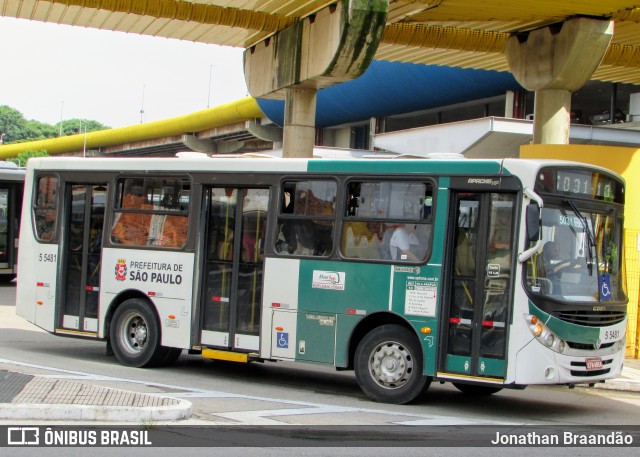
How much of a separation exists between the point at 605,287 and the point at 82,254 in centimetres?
779

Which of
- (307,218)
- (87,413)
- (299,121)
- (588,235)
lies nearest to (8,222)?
(299,121)

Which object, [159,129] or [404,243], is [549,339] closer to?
[404,243]

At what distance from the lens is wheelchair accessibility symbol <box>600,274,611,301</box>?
11000 mm

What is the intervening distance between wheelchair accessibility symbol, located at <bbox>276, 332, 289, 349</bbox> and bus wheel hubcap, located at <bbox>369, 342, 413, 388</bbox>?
125cm

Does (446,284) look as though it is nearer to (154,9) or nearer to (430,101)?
(154,9)

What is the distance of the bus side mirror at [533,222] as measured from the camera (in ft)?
33.8

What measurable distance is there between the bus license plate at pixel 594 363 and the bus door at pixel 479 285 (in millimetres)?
1038

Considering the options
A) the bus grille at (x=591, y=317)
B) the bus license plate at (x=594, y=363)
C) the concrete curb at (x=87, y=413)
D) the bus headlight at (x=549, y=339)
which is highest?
the bus grille at (x=591, y=317)

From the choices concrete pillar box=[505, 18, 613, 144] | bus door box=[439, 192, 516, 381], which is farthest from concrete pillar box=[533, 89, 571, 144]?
bus door box=[439, 192, 516, 381]

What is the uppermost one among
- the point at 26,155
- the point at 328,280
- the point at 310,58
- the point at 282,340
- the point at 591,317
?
the point at 26,155

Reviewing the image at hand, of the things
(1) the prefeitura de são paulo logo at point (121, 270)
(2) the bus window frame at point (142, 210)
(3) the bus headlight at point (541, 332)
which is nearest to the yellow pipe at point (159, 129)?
(2) the bus window frame at point (142, 210)

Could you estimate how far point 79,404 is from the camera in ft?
29.1

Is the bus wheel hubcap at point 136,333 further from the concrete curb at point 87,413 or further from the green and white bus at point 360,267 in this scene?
the concrete curb at point 87,413

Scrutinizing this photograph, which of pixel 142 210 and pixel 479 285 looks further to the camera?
pixel 142 210
